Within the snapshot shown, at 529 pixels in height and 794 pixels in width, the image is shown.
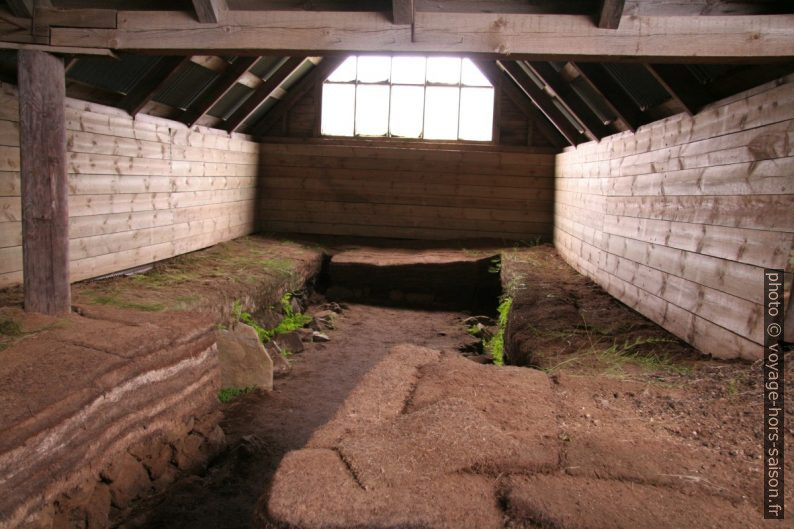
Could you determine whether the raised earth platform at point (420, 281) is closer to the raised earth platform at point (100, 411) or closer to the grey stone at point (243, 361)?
the grey stone at point (243, 361)

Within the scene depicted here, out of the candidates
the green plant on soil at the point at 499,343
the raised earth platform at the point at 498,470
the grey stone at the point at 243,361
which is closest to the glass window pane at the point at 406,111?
the green plant on soil at the point at 499,343

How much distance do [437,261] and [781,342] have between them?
680cm

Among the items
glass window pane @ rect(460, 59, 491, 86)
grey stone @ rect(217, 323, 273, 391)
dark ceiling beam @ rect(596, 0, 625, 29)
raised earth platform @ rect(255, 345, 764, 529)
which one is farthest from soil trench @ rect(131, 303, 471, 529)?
glass window pane @ rect(460, 59, 491, 86)

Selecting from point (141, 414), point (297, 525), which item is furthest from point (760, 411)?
point (141, 414)

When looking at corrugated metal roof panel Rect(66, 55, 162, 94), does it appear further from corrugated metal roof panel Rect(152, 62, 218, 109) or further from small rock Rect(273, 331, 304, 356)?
small rock Rect(273, 331, 304, 356)

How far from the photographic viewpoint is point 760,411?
126 inches

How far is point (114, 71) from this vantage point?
6.56 metres

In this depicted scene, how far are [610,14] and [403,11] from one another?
1375mm

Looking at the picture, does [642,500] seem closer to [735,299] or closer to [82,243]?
[735,299]

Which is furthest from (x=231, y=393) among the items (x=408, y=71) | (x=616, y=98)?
(x=408, y=71)

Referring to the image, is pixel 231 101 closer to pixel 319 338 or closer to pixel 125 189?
pixel 125 189

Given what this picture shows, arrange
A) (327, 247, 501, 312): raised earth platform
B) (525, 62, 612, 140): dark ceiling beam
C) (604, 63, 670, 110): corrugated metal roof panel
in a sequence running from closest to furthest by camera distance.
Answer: (604, 63, 670, 110): corrugated metal roof panel
(525, 62, 612, 140): dark ceiling beam
(327, 247, 501, 312): raised earth platform

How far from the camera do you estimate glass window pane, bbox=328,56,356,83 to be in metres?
12.0

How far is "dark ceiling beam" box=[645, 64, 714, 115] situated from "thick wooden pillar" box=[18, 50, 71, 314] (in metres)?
4.80
